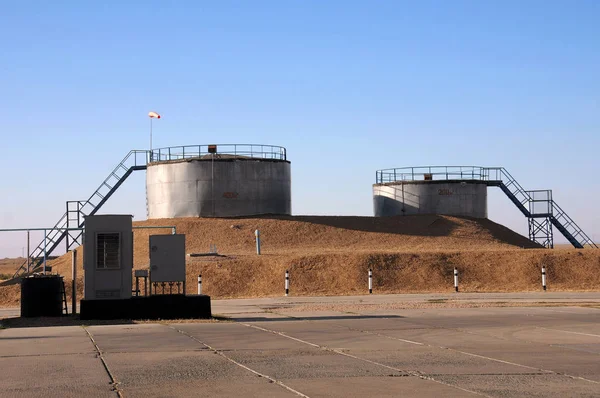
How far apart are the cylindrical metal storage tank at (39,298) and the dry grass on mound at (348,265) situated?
488 inches

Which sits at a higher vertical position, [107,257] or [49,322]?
[107,257]

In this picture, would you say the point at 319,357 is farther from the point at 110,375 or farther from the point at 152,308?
the point at 152,308

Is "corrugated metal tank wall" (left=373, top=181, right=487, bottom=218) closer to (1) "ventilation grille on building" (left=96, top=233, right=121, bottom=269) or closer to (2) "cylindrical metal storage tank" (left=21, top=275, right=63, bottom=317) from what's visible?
(2) "cylindrical metal storage tank" (left=21, top=275, right=63, bottom=317)

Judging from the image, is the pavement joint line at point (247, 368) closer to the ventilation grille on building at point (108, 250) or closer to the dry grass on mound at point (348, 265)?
the ventilation grille on building at point (108, 250)

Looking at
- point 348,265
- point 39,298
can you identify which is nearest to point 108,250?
point 39,298

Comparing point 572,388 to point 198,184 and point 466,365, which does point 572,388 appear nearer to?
point 466,365

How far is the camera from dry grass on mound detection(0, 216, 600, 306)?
40094 mm

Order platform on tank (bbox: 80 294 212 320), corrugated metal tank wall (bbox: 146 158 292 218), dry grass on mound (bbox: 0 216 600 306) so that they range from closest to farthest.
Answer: platform on tank (bbox: 80 294 212 320) < dry grass on mound (bbox: 0 216 600 306) < corrugated metal tank wall (bbox: 146 158 292 218)

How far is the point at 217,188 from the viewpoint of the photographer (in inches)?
2425

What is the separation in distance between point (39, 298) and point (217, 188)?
37.6m

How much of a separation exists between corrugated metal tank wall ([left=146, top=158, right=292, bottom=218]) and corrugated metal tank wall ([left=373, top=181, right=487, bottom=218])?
11.1 m

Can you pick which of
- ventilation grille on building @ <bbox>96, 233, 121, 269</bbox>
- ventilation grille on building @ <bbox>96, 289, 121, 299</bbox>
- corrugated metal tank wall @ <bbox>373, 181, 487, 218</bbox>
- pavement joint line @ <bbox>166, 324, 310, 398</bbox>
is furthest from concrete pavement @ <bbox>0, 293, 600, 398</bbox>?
corrugated metal tank wall @ <bbox>373, 181, 487, 218</bbox>

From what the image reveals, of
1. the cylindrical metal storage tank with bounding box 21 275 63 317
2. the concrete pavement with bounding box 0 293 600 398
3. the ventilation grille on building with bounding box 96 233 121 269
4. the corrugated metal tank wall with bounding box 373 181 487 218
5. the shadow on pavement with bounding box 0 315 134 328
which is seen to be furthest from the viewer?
the corrugated metal tank wall with bounding box 373 181 487 218

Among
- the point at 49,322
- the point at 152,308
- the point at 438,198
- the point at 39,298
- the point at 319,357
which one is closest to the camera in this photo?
the point at 319,357
